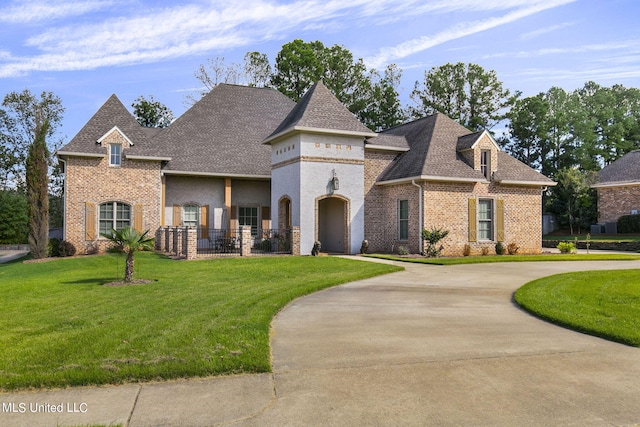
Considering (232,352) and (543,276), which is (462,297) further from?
(232,352)

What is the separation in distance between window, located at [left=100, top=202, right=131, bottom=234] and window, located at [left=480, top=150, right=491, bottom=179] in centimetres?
1639

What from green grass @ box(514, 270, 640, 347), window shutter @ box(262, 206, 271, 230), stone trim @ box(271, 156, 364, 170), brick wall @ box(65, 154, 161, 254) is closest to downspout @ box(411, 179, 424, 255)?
stone trim @ box(271, 156, 364, 170)

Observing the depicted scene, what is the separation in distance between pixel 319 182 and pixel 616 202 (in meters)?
26.5

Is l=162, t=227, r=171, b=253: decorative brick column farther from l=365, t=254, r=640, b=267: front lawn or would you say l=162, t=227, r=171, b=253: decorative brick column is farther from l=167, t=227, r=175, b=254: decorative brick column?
l=365, t=254, r=640, b=267: front lawn

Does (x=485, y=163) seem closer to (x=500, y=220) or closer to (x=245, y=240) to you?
(x=500, y=220)

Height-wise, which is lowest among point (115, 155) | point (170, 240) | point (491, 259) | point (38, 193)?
point (491, 259)

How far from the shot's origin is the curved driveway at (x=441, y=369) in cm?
433

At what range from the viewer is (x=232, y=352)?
5.94 metres

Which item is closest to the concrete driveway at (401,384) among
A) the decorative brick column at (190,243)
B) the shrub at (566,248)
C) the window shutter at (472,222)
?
the decorative brick column at (190,243)

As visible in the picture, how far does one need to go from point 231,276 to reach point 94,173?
12163 mm

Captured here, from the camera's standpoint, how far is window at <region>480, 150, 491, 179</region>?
22625 mm

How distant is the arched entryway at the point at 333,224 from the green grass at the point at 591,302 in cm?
1024

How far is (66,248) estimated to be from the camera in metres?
22.0

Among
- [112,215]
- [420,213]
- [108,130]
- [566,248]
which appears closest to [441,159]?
[420,213]
